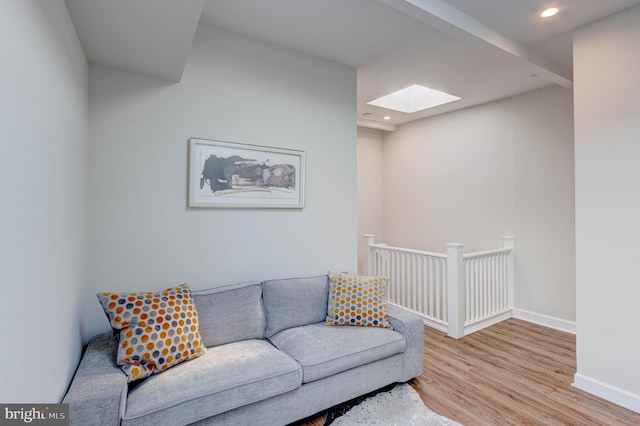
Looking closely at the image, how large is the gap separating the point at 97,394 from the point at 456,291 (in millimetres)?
3157

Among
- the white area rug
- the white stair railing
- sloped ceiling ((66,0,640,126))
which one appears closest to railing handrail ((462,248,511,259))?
the white stair railing

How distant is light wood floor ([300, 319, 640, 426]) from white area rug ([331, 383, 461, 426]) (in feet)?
0.30

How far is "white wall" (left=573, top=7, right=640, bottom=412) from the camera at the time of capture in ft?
7.14

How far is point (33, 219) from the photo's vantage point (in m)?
1.14

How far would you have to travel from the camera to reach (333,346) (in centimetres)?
217

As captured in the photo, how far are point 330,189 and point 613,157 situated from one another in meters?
2.13

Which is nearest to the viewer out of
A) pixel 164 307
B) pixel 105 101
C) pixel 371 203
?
pixel 164 307

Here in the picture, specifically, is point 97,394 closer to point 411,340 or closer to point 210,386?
point 210,386

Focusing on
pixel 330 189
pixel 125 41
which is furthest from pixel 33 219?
pixel 330 189

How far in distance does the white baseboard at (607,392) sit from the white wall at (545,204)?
1.41 m

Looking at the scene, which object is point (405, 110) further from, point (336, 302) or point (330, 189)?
point (336, 302)

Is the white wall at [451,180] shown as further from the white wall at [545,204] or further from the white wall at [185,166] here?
the white wall at [185,166]

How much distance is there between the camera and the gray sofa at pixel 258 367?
1.55 m

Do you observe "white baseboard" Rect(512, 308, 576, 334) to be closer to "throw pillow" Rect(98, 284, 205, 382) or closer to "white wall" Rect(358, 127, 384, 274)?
"white wall" Rect(358, 127, 384, 274)
